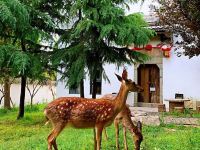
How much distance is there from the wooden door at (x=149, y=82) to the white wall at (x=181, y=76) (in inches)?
39.6

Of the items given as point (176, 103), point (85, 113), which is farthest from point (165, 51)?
point (85, 113)

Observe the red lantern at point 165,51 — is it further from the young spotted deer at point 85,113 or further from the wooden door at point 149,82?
the young spotted deer at point 85,113

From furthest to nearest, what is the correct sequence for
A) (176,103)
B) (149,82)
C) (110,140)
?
(149,82)
(176,103)
(110,140)

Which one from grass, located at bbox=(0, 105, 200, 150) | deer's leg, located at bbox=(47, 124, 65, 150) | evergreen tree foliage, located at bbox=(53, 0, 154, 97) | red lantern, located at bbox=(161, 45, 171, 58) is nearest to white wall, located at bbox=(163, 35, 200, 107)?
red lantern, located at bbox=(161, 45, 171, 58)

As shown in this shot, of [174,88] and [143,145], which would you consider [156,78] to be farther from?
[143,145]

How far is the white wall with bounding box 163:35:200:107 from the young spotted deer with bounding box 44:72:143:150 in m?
15.6

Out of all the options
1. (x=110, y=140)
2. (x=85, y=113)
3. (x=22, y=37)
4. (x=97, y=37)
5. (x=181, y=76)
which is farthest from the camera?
(x=181, y=76)

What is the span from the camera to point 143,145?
8664 mm

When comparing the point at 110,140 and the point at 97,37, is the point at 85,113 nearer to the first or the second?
the point at 110,140

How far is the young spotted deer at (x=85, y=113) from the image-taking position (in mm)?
6211

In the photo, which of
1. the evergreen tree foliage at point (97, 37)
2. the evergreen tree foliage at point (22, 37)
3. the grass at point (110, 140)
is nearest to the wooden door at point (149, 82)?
the evergreen tree foliage at point (97, 37)

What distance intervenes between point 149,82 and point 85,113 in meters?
17.6

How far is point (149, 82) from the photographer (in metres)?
23.5

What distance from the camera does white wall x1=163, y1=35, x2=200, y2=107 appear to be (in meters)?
21.3
